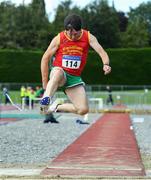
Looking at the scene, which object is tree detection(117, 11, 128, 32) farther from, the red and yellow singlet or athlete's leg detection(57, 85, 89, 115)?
the red and yellow singlet

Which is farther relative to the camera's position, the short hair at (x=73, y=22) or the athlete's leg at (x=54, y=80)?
the athlete's leg at (x=54, y=80)

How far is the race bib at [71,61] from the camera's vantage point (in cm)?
1024

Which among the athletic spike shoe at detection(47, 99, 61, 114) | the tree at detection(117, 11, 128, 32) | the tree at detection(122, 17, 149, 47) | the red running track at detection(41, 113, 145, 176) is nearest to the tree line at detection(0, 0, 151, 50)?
the tree at detection(122, 17, 149, 47)

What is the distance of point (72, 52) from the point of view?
10.2 meters

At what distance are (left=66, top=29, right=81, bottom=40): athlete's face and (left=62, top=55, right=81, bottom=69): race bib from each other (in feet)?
1.12

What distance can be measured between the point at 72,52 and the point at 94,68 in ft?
194

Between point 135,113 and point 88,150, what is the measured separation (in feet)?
83.4

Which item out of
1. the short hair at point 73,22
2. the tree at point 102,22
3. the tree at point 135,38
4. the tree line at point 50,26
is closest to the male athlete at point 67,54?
the short hair at point 73,22

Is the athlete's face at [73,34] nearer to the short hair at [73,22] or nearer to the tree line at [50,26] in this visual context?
the short hair at [73,22]

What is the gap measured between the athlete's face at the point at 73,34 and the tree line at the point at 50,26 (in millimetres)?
72444

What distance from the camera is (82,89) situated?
35.5 feet

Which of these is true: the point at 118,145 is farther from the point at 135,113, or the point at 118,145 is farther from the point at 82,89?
the point at 135,113

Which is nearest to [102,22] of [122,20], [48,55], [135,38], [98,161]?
[135,38]

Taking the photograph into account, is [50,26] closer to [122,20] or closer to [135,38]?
[135,38]
